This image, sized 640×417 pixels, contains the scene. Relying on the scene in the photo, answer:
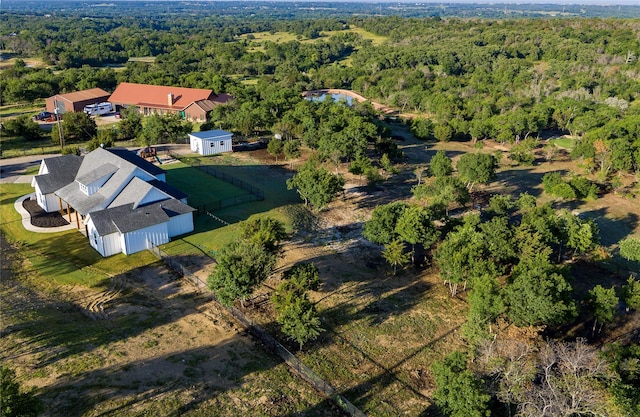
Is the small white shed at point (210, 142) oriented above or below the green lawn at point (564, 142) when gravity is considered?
above

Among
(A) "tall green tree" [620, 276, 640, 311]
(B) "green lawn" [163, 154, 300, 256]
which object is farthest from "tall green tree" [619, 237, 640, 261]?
(B) "green lawn" [163, 154, 300, 256]

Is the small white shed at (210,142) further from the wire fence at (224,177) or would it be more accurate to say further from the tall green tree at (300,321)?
the tall green tree at (300,321)

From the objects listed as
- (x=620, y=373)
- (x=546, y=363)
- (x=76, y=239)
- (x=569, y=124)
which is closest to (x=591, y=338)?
(x=620, y=373)

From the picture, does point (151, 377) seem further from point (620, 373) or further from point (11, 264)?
point (620, 373)

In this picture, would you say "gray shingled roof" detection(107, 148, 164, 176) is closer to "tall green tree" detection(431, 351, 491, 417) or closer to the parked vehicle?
"tall green tree" detection(431, 351, 491, 417)

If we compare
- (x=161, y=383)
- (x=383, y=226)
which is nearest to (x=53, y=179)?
(x=161, y=383)

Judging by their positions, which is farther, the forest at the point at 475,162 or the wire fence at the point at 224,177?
the wire fence at the point at 224,177

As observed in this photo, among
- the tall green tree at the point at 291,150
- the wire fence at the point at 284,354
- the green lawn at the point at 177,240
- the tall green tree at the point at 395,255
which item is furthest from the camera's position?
the tall green tree at the point at 291,150

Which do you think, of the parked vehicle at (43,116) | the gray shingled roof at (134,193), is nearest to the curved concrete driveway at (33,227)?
the gray shingled roof at (134,193)
